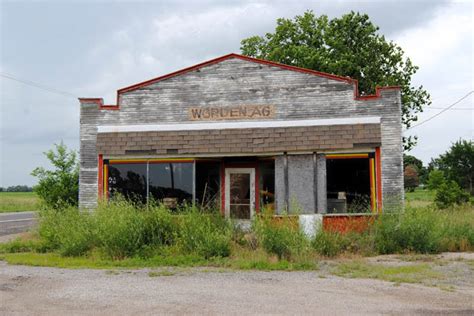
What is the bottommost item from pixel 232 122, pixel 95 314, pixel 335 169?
pixel 95 314

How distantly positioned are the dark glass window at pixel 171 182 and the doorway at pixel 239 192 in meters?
1.56

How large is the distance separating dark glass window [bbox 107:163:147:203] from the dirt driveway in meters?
6.12

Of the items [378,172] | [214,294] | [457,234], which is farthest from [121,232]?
[457,234]

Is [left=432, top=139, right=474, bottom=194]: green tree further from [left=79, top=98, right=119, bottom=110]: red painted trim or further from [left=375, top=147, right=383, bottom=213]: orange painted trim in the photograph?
[left=79, top=98, right=119, bottom=110]: red painted trim

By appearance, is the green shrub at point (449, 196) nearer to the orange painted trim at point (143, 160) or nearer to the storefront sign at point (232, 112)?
the storefront sign at point (232, 112)

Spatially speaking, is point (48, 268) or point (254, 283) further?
point (48, 268)

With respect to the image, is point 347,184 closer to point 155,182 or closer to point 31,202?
point 155,182

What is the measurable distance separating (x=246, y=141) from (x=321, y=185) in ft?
8.97

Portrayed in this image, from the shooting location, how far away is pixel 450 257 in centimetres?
1232

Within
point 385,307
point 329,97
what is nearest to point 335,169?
point 329,97

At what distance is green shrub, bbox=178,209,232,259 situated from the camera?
Result: 1222cm

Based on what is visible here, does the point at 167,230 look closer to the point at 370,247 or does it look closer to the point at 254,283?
the point at 254,283

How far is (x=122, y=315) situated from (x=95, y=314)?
16.8 inches

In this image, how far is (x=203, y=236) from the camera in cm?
1245
